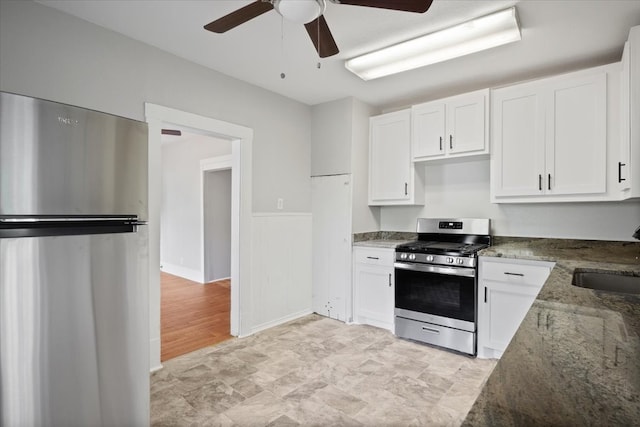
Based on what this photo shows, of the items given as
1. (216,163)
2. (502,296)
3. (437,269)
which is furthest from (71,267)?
(216,163)

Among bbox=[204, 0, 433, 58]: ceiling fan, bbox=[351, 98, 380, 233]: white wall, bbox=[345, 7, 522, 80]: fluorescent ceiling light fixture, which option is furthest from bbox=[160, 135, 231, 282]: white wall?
bbox=[204, 0, 433, 58]: ceiling fan

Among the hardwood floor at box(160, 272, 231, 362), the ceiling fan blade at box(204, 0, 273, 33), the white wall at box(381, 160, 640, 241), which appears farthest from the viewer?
the hardwood floor at box(160, 272, 231, 362)

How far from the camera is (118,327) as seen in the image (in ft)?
4.88

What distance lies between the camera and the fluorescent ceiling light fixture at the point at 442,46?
214 cm

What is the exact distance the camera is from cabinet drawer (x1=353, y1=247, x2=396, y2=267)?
3.38 meters

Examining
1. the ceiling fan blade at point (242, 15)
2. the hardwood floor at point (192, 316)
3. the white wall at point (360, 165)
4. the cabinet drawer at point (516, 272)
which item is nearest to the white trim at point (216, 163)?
the hardwood floor at point (192, 316)

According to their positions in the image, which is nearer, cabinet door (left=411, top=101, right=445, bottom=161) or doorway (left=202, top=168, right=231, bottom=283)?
cabinet door (left=411, top=101, right=445, bottom=161)

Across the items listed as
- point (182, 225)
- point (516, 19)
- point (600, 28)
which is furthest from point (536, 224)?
point (182, 225)

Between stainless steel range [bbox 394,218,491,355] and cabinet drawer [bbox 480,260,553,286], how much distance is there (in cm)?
10

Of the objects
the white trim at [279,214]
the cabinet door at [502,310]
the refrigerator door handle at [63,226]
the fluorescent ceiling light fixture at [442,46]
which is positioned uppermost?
the fluorescent ceiling light fixture at [442,46]

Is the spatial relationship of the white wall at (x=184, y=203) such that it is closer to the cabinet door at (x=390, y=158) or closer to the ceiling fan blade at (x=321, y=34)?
the cabinet door at (x=390, y=158)

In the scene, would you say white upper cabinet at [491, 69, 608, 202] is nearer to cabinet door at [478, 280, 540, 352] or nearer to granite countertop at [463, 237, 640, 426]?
cabinet door at [478, 280, 540, 352]

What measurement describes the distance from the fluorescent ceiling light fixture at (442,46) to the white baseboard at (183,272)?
430 cm

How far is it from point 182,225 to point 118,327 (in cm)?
488
